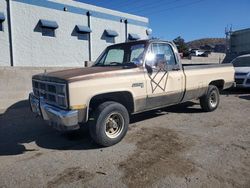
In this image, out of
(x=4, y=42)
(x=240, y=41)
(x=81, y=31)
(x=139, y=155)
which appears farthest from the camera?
(x=240, y=41)

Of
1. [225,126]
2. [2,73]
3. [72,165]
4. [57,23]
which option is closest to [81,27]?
[57,23]

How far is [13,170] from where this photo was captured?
407 cm

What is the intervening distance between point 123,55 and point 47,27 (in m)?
11.6

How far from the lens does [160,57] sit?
19.5 feet

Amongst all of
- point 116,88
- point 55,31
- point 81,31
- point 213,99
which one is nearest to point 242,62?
point 213,99

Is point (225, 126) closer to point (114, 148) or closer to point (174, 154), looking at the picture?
point (174, 154)

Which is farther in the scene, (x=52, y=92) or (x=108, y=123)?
(x=108, y=123)

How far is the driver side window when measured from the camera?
19.0ft

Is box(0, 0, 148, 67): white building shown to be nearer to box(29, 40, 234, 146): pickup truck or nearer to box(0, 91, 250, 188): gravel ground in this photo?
box(0, 91, 250, 188): gravel ground

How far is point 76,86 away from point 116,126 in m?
1.26

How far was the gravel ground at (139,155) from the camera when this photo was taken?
3.67 metres

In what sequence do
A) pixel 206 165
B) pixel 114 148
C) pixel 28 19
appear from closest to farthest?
pixel 206 165, pixel 114 148, pixel 28 19

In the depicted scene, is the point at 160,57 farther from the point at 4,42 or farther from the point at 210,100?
the point at 4,42

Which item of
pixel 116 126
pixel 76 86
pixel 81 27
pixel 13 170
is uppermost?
pixel 81 27
